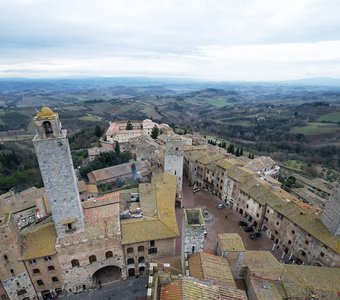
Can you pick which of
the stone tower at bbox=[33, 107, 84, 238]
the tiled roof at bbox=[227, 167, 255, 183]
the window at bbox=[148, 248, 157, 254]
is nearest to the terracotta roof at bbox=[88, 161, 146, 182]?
the tiled roof at bbox=[227, 167, 255, 183]

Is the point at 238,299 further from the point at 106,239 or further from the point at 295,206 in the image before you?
the point at 295,206

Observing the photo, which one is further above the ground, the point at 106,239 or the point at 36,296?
the point at 106,239

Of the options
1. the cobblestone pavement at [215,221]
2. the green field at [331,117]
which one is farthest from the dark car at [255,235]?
the green field at [331,117]

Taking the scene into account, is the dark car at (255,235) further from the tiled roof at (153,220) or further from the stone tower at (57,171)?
the stone tower at (57,171)

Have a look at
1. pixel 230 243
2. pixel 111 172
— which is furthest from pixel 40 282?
pixel 111 172

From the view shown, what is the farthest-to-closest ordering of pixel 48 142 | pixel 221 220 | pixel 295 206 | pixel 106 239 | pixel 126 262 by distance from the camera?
pixel 221 220 < pixel 295 206 < pixel 126 262 < pixel 106 239 < pixel 48 142

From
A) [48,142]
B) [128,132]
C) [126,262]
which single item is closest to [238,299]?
[126,262]

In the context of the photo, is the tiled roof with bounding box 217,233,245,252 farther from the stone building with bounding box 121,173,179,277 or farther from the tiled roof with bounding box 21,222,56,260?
the tiled roof with bounding box 21,222,56,260
